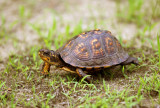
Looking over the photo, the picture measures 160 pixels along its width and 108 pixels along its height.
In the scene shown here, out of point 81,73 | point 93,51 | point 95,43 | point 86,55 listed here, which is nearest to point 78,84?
point 81,73

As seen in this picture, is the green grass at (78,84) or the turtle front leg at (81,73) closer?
the green grass at (78,84)

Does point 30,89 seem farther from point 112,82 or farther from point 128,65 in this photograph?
point 128,65

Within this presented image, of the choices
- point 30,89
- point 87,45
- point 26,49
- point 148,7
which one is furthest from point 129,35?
point 30,89

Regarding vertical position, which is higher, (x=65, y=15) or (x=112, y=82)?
(x=65, y=15)

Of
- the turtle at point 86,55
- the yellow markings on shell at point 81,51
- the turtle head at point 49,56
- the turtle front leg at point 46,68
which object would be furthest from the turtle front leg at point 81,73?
the turtle front leg at point 46,68

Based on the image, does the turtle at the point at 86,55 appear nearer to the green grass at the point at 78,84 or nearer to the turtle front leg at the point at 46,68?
the turtle front leg at the point at 46,68

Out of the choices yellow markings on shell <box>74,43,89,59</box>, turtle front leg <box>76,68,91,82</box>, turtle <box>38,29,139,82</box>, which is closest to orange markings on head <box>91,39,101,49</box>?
turtle <box>38,29,139,82</box>

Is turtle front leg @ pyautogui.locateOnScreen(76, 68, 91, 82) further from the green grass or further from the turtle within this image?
the green grass
